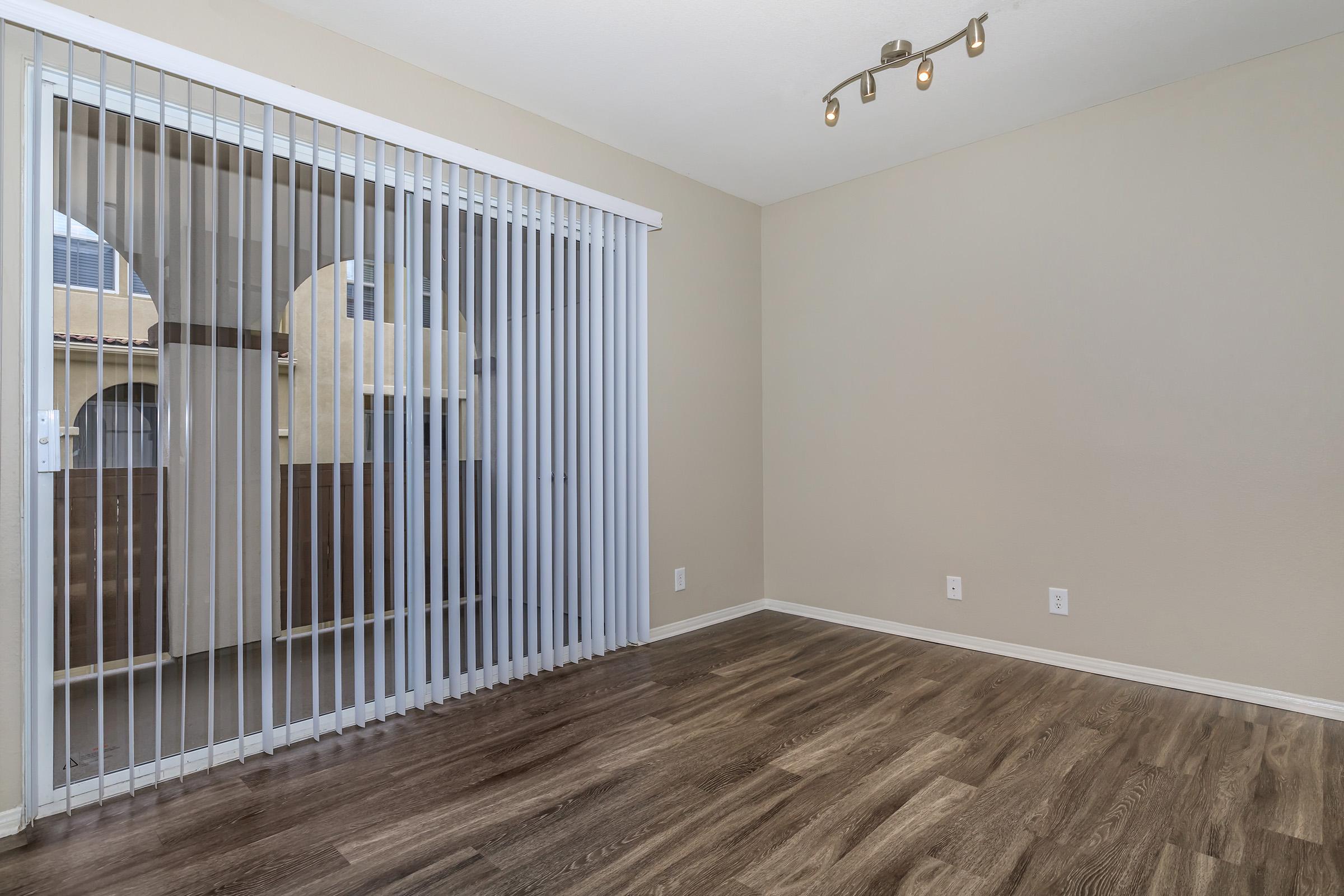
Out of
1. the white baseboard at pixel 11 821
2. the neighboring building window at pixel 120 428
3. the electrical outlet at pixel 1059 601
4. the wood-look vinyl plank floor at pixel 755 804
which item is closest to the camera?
the wood-look vinyl plank floor at pixel 755 804

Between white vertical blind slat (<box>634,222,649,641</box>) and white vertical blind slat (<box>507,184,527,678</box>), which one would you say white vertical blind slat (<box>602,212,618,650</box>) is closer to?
white vertical blind slat (<box>634,222,649,641</box>)

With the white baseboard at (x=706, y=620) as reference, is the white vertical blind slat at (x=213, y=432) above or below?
above

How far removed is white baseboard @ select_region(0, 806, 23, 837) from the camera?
6.58ft

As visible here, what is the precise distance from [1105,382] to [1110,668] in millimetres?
1362

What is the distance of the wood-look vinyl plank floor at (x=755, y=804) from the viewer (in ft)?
5.92

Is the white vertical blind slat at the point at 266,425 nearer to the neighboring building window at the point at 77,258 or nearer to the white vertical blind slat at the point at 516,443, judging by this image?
the neighboring building window at the point at 77,258

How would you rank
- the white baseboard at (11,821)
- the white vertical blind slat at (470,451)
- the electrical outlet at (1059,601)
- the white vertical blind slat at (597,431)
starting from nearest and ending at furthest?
the white baseboard at (11,821) < the white vertical blind slat at (470,451) < the electrical outlet at (1059,601) < the white vertical blind slat at (597,431)

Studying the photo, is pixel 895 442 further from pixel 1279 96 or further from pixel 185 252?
pixel 185 252

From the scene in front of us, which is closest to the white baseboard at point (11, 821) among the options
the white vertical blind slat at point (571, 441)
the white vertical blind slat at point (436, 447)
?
the white vertical blind slat at point (436, 447)

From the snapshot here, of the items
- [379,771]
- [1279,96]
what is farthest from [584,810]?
[1279,96]

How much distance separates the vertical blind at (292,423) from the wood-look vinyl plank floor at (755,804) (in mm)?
295

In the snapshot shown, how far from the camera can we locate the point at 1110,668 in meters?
3.38

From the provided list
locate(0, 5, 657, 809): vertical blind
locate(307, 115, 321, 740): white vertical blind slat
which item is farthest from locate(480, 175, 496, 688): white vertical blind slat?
locate(307, 115, 321, 740): white vertical blind slat

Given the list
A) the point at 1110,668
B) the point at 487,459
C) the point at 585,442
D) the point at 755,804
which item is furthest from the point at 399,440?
the point at 1110,668
